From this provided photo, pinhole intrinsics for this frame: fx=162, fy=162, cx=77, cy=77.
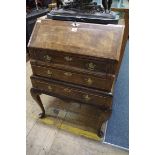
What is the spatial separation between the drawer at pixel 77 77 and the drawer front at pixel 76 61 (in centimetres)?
6

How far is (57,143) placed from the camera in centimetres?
152

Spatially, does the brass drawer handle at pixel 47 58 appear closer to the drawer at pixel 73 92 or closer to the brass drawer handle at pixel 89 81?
the drawer at pixel 73 92

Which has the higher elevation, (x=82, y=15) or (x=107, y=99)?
(x=82, y=15)

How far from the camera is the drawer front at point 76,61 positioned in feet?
3.69

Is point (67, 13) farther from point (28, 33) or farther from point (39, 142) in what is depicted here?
point (28, 33)

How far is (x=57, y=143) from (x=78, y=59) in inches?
33.4

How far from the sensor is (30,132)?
1.62 meters

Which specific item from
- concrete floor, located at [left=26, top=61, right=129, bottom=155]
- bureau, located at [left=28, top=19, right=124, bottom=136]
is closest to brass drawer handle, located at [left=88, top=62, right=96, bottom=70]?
bureau, located at [left=28, top=19, right=124, bottom=136]

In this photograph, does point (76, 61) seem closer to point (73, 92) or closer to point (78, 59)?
point (78, 59)

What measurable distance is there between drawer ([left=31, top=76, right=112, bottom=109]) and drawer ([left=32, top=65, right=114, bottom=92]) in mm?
47

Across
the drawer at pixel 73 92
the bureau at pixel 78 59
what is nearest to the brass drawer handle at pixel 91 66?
the bureau at pixel 78 59
